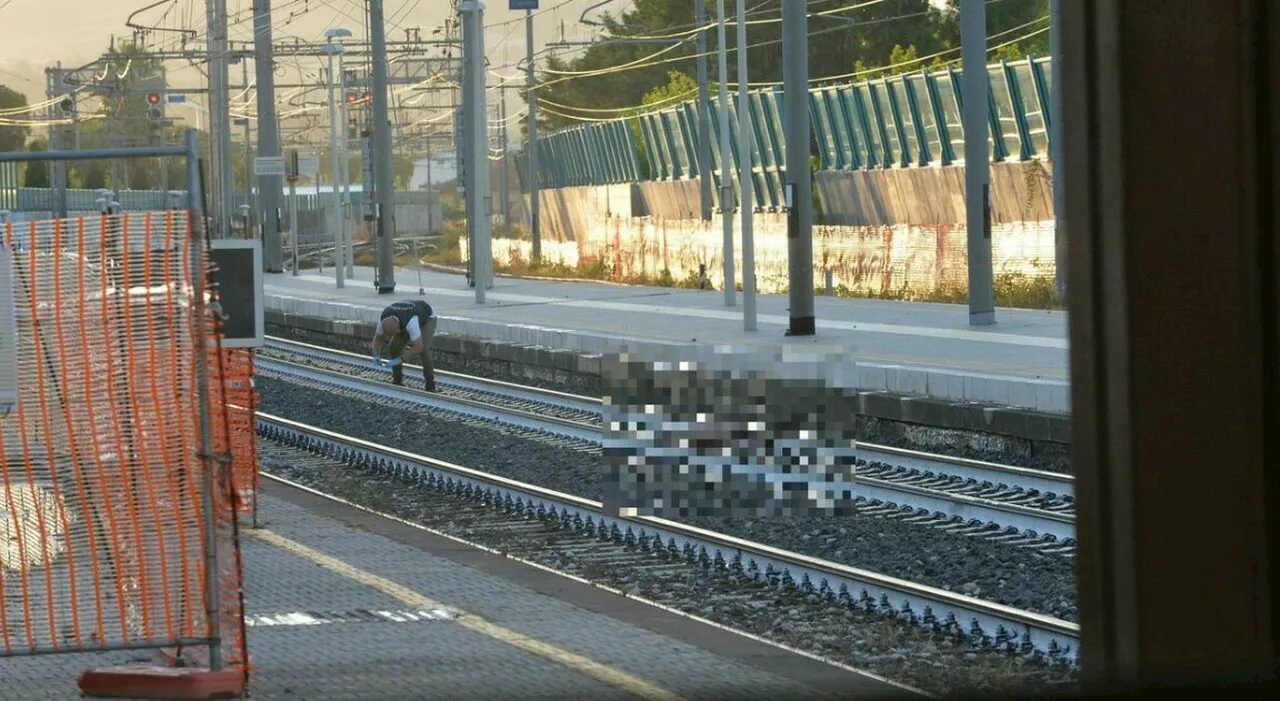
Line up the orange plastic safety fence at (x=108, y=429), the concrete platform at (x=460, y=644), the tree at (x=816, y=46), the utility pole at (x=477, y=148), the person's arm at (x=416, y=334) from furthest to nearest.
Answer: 1. the tree at (x=816, y=46)
2. the utility pole at (x=477, y=148)
3. the person's arm at (x=416, y=334)
4. the orange plastic safety fence at (x=108, y=429)
5. the concrete platform at (x=460, y=644)

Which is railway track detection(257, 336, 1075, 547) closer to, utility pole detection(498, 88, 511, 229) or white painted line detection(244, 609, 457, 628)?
white painted line detection(244, 609, 457, 628)

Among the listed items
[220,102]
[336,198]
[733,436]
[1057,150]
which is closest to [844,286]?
[1057,150]

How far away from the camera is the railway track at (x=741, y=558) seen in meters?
8.52

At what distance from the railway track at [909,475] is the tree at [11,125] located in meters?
29.3

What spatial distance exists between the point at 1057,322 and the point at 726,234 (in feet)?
21.6

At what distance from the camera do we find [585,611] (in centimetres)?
950

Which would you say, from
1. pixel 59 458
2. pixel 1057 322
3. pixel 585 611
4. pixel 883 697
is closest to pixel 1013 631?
pixel 883 697

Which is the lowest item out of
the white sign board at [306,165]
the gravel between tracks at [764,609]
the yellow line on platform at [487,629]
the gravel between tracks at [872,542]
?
the gravel between tracks at [764,609]

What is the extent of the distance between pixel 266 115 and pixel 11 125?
26.9 m

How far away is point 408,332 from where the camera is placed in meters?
23.7

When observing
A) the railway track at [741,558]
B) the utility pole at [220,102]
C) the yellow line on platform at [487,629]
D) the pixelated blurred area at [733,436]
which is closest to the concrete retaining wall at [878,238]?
the utility pole at [220,102]

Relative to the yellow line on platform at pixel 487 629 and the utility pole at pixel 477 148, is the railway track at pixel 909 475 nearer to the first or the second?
the yellow line on platform at pixel 487 629


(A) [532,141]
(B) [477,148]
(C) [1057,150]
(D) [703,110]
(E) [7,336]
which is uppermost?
(A) [532,141]

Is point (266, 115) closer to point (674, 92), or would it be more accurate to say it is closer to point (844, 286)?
point (844, 286)
